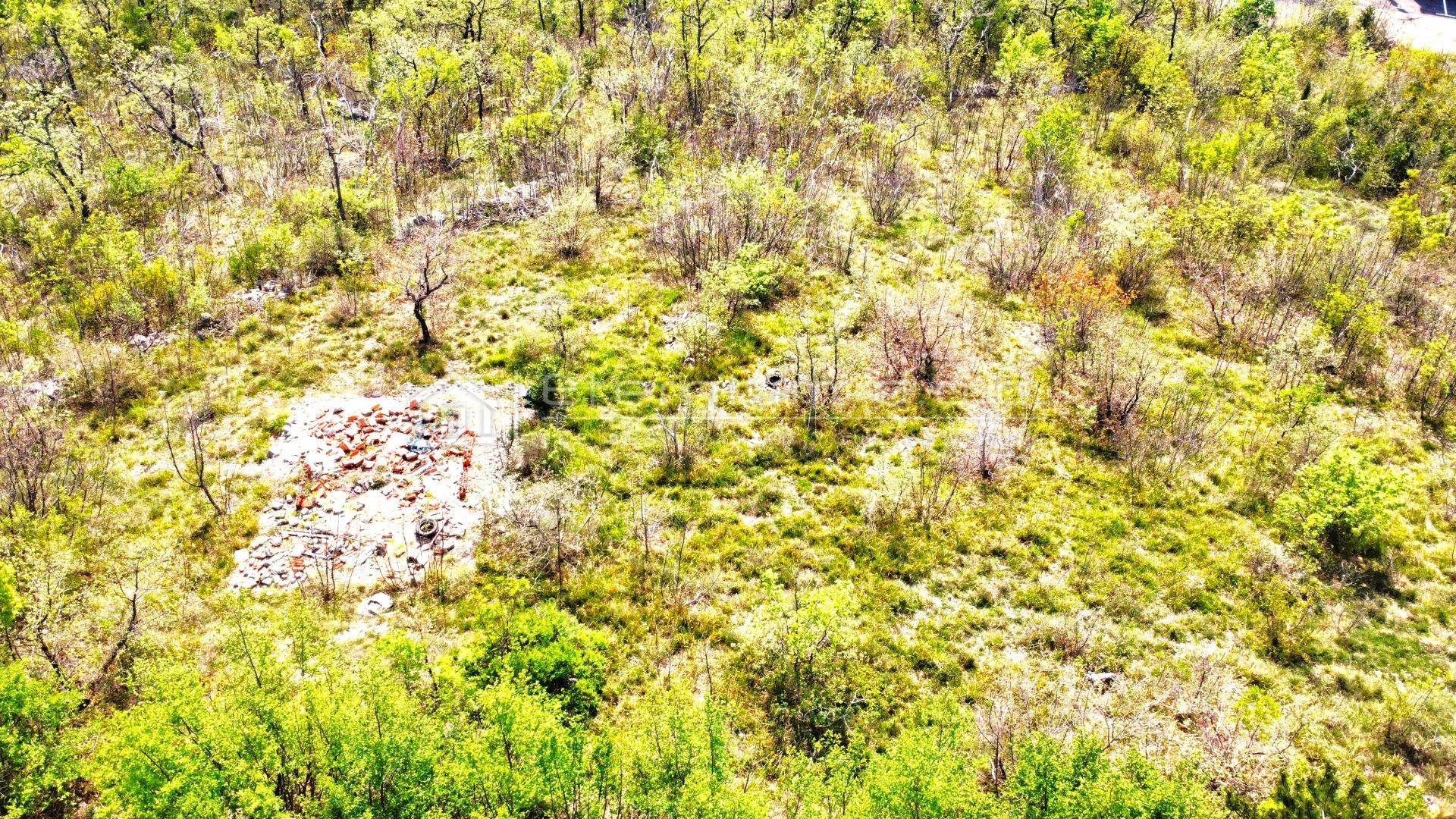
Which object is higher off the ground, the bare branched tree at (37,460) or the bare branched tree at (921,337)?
the bare branched tree at (921,337)

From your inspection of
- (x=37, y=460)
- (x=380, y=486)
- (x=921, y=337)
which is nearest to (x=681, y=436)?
(x=380, y=486)

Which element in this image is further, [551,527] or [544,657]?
[551,527]

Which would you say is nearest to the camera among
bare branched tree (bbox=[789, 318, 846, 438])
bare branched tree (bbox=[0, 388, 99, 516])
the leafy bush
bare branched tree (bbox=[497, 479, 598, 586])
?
the leafy bush

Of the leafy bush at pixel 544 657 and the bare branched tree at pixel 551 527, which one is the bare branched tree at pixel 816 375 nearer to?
the bare branched tree at pixel 551 527

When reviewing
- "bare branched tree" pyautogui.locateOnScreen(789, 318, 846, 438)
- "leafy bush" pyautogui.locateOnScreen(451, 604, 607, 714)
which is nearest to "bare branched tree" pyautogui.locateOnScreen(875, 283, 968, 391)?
"bare branched tree" pyautogui.locateOnScreen(789, 318, 846, 438)

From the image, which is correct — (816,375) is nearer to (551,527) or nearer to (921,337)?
(921,337)

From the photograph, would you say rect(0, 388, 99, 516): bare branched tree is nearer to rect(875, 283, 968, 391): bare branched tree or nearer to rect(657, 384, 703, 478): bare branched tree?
rect(657, 384, 703, 478): bare branched tree

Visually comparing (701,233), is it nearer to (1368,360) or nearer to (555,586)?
(555,586)

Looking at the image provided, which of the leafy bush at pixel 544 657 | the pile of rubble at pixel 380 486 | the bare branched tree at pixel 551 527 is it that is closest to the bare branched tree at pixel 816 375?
the bare branched tree at pixel 551 527
